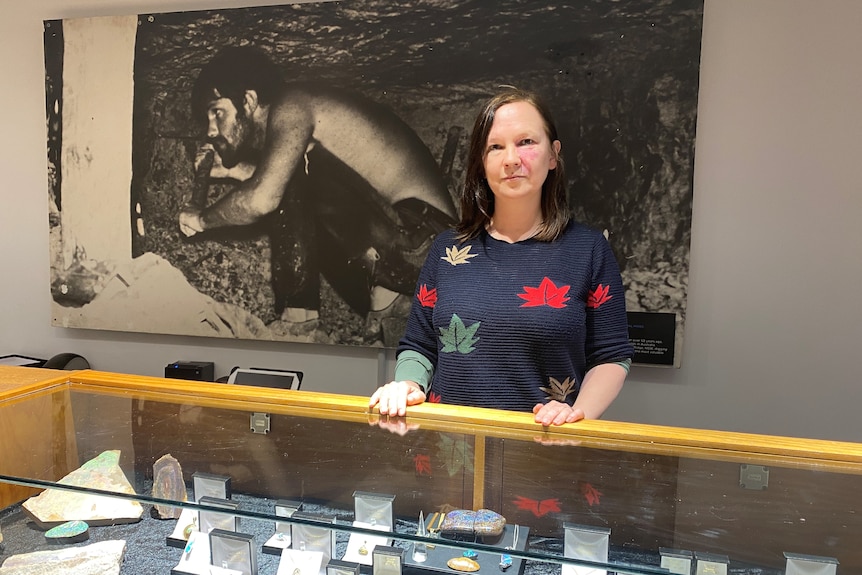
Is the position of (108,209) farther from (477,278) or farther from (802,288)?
(802,288)

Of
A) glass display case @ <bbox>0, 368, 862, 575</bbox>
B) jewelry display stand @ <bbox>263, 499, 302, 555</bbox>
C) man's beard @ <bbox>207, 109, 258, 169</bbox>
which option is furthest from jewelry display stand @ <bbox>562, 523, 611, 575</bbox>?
man's beard @ <bbox>207, 109, 258, 169</bbox>

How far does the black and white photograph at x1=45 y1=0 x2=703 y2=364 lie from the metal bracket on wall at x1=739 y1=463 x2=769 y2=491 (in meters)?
1.24

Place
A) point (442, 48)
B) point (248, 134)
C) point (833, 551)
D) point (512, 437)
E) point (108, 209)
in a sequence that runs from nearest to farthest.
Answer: point (833, 551)
point (512, 437)
point (442, 48)
point (248, 134)
point (108, 209)

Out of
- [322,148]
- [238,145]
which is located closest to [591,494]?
[322,148]

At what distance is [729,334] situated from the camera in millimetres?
2021

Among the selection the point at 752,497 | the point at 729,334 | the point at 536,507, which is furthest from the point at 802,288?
the point at 536,507

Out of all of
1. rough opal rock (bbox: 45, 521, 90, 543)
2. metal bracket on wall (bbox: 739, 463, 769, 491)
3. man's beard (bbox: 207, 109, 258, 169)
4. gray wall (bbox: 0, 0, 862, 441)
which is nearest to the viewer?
metal bracket on wall (bbox: 739, 463, 769, 491)

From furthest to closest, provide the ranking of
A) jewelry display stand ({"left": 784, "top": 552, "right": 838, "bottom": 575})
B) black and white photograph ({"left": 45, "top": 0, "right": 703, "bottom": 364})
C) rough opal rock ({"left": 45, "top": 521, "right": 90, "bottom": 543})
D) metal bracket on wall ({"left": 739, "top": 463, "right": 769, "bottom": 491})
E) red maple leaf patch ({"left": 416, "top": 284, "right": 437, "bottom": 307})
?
black and white photograph ({"left": 45, "top": 0, "right": 703, "bottom": 364}) < red maple leaf patch ({"left": 416, "top": 284, "right": 437, "bottom": 307}) < rough opal rock ({"left": 45, "top": 521, "right": 90, "bottom": 543}) < metal bracket on wall ({"left": 739, "top": 463, "right": 769, "bottom": 491}) < jewelry display stand ({"left": 784, "top": 552, "right": 838, "bottom": 575})

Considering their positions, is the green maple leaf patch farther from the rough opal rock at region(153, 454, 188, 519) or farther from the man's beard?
the man's beard

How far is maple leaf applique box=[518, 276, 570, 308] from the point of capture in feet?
4.07

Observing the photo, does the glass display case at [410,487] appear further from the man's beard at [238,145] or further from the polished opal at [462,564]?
the man's beard at [238,145]

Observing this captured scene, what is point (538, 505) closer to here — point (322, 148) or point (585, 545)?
point (585, 545)

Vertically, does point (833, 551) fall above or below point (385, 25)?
below

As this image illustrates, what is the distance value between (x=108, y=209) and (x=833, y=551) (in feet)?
8.77
